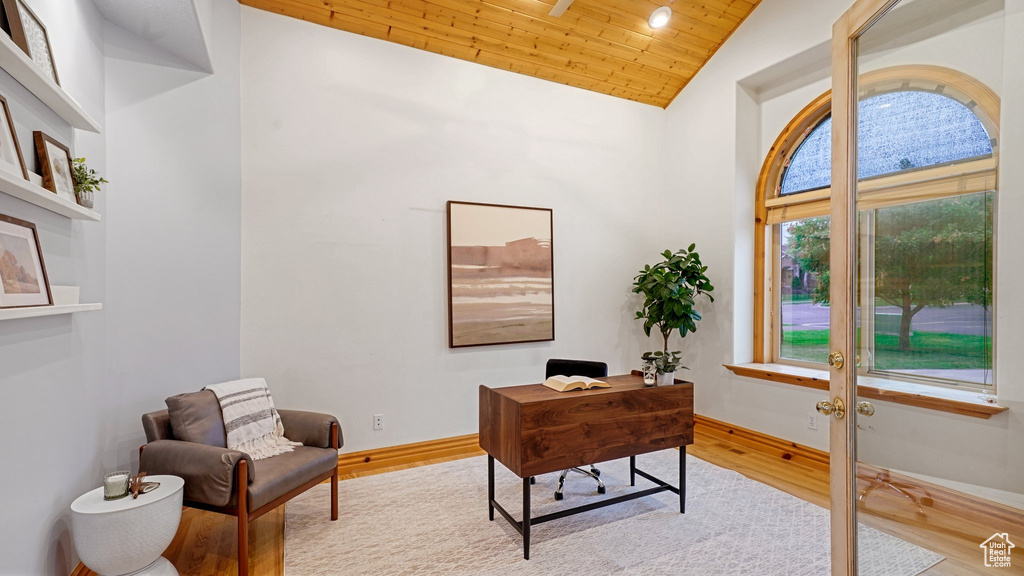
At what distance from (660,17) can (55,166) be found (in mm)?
3822

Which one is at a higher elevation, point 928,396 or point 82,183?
point 82,183

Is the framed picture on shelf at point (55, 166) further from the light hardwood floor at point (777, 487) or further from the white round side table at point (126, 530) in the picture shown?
the light hardwood floor at point (777, 487)

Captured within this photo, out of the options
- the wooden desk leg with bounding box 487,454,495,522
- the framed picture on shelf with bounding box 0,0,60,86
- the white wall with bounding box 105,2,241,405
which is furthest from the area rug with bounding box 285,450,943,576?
the framed picture on shelf with bounding box 0,0,60,86

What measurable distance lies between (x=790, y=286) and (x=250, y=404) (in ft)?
13.9

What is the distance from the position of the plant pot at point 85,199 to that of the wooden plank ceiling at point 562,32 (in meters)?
1.89

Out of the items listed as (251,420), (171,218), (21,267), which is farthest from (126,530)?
(171,218)

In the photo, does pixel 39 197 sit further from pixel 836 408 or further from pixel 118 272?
pixel 836 408

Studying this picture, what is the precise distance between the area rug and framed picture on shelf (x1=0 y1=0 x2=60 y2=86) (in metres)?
2.36

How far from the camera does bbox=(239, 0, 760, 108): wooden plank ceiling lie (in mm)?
3529

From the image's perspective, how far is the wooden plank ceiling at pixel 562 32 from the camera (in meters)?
3.53

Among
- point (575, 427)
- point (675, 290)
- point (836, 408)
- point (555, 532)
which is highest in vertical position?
point (675, 290)

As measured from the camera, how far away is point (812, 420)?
12.0ft

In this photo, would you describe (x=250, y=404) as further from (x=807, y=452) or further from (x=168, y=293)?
(x=807, y=452)

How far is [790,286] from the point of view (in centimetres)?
418
